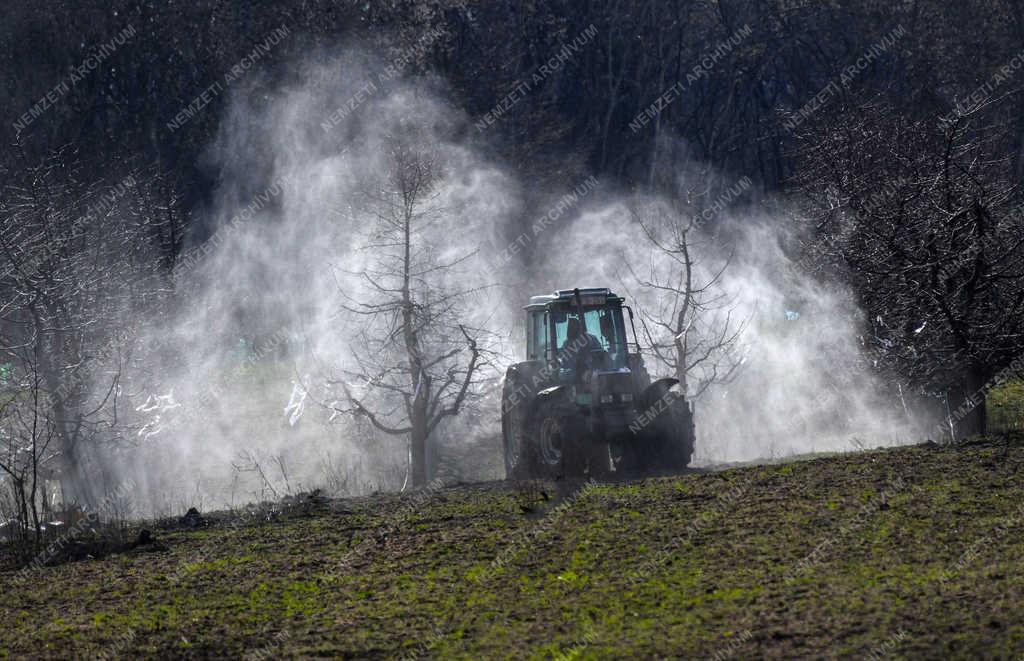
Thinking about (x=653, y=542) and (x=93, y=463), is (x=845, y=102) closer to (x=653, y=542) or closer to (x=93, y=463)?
(x=93, y=463)

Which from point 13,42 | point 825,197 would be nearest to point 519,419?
point 825,197

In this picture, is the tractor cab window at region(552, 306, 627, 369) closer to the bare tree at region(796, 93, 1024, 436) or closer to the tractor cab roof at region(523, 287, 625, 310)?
the tractor cab roof at region(523, 287, 625, 310)

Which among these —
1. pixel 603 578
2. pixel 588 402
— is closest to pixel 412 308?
pixel 588 402

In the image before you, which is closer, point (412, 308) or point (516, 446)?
point (516, 446)

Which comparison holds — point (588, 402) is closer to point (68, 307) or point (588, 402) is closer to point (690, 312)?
point (690, 312)

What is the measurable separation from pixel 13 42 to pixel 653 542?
130ft

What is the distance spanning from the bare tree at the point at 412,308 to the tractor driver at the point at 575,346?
4946 mm

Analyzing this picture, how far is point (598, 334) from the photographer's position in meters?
16.3

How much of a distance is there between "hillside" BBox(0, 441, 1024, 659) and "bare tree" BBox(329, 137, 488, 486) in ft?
27.8

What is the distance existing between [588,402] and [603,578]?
6.40 metres

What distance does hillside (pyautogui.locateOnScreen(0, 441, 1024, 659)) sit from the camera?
24.3 ft

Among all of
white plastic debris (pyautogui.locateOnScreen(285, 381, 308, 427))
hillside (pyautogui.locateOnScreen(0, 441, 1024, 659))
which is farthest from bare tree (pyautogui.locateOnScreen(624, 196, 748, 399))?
hillside (pyautogui.locateOnScreen(0, 441, 1024, 659))

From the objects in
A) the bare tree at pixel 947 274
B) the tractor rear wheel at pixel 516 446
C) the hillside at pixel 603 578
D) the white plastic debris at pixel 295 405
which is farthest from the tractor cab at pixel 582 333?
the white plastic debris at pixel 295 405

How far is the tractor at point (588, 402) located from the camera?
15.1 metres
